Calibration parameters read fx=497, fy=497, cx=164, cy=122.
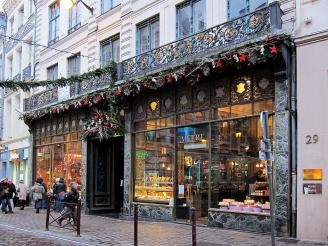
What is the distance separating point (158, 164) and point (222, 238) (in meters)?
5.15

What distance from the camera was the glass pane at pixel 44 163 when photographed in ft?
80.7

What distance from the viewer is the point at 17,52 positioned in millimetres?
32812

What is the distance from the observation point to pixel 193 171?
50.9 ft

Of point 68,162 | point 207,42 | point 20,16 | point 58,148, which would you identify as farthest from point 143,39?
point 20,16

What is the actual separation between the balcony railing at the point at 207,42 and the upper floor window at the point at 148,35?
2.88 ft

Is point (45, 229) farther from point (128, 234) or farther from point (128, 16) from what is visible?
point (128, 16)

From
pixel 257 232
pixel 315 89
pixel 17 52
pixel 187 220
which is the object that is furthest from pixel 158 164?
pixel 17 52

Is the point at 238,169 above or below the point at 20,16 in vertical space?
below

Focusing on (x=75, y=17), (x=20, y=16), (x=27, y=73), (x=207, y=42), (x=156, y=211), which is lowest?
(x=156, y=211)

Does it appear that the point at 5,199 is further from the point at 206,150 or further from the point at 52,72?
the point at 206,150

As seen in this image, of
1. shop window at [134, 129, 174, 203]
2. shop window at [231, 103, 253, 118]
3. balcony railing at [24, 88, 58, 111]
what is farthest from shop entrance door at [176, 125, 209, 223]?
balcony railing at [24, 88, 58, 111]

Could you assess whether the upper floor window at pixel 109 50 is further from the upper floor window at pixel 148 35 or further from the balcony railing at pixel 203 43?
the upper floor window at pixel 148 35

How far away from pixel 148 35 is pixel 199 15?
9.19 ft

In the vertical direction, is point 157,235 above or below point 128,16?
below
